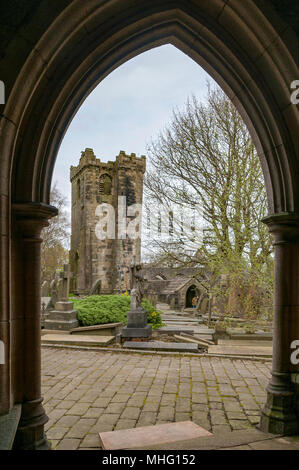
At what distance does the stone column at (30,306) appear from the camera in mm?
2713

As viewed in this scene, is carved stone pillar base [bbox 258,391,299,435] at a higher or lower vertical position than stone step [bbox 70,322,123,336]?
higher

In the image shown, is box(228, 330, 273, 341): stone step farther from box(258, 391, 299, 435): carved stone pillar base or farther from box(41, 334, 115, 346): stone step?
box(258, 391, 299, 435): carved stone pillar base

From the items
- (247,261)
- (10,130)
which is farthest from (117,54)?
(247,261)

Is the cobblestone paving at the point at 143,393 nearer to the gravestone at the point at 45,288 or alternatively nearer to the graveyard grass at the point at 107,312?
the graveyard grass at the point at 107,312

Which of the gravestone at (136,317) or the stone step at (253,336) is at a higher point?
the gravestone at (136,317)

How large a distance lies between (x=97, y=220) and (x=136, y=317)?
15217mm

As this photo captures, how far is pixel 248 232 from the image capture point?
897 cm

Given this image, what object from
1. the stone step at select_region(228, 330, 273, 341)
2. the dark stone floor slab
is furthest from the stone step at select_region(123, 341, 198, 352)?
the dark stone floor slab

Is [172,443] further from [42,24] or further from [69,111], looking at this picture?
[42,24]

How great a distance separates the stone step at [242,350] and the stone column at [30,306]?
4571mm

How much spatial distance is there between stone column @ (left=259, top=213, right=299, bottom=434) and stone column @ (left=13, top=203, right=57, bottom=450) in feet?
6.33

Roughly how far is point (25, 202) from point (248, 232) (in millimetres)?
7158

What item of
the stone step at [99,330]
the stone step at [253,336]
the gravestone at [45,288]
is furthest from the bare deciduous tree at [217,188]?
the gravestone at [45,288]

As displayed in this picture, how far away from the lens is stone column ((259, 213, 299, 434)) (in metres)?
3.02
